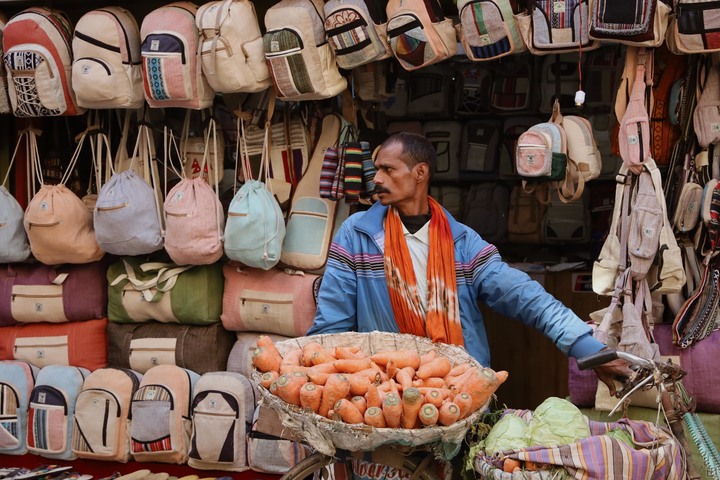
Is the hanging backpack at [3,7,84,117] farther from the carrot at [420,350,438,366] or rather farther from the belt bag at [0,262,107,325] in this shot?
the carrot at [420,350,438,366]

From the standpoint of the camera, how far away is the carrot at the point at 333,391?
2443 millimetres

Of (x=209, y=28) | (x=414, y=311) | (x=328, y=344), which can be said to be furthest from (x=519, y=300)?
(x=209, y=28)

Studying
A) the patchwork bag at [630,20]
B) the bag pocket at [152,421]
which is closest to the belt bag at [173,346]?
the bag pocket at [152,421]

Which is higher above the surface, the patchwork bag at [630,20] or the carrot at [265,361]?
the patchwork bag at [630,20]

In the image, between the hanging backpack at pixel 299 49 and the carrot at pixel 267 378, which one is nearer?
the carrot at pixel 267 378

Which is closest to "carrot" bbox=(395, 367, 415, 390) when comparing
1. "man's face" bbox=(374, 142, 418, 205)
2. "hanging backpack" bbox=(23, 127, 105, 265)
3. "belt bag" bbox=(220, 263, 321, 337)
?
"man's face" bbox=(374, 142, 418, 205)

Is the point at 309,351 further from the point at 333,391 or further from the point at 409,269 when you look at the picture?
the point at 409,269

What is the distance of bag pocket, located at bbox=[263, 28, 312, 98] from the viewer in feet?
12.4

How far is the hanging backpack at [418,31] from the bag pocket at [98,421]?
7.11 feet

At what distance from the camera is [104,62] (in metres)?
4.01

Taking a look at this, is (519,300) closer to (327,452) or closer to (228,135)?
(327,452)

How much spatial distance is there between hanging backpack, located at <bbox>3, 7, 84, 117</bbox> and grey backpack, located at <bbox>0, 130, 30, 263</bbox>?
19.3 inches

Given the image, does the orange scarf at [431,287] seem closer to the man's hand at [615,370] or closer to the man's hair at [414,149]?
the man's hair at [414,149]

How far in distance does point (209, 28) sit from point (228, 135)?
3.11 feet
